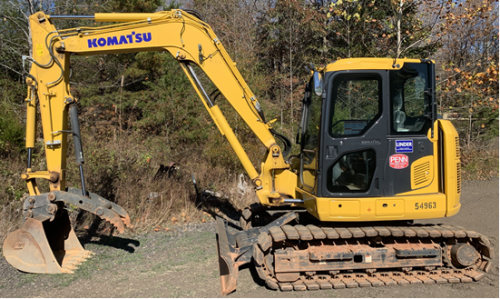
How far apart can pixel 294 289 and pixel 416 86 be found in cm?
309

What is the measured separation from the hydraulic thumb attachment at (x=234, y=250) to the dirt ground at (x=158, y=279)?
0.20 metres

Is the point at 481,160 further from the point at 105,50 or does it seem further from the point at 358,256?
the point at 105,50

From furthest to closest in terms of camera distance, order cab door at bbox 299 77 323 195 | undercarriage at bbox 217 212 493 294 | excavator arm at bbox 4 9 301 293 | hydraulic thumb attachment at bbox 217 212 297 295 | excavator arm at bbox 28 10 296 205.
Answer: excavator arm at bbox 28 10 296 205 → excavator arm at bbox 4 9 301 293 → cab door at bbox 299 77 323 195 → undercarriage at bbox 217 212 493 294 → hydraulic thumb attachment at bbox 217 212 297 295

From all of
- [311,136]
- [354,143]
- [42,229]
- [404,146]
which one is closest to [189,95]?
[311,136]

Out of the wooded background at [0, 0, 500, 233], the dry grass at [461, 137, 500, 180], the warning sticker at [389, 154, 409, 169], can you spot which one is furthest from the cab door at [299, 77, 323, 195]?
the dry grass at [461, 137, 500, 180]

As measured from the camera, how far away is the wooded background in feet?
25.7

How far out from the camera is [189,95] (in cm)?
1118

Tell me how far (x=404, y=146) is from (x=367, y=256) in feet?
4.99

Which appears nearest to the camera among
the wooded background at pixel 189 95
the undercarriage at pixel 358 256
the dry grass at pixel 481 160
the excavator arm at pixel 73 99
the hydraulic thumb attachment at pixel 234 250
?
the hydraulic thumb attachment at pixel 234 250

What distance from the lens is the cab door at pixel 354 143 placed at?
4422mm

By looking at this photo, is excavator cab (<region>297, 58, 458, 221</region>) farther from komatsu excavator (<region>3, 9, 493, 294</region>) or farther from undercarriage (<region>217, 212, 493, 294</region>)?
undercarriage (<region>217, 212, 493, 294</region>)

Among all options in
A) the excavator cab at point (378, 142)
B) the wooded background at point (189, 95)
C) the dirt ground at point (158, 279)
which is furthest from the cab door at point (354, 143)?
the wooded background at point (189, 95)

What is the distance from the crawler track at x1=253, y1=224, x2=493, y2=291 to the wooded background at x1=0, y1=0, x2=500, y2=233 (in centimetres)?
335

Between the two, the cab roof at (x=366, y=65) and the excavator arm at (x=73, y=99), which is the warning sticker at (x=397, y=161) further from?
the excavator arm at (x=73, y=99)
